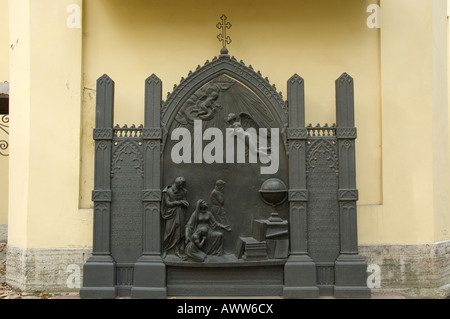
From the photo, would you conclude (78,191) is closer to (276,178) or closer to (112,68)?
(112,68)

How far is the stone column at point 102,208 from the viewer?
6789mm

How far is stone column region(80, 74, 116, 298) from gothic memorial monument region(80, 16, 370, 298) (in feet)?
0.05

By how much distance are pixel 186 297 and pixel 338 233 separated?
2.68 metres

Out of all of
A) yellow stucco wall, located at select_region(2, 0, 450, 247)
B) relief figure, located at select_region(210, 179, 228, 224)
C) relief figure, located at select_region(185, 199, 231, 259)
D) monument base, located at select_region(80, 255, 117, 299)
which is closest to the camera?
monument base, located at select_region(80, 255, 117, 299)

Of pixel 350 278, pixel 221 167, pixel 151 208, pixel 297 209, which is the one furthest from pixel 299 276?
pixel 151 208

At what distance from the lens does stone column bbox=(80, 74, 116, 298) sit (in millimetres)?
6789

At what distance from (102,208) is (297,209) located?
10.5 feet

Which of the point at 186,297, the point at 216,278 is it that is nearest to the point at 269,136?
the point at 216,278

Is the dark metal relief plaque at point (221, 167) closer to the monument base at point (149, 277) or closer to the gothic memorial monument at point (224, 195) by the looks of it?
the gothic memorial monument at point (224, 195)

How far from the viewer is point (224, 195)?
7.13m

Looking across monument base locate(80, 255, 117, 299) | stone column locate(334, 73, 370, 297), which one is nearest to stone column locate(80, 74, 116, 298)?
monument base locate(80, 255, 117, 299)

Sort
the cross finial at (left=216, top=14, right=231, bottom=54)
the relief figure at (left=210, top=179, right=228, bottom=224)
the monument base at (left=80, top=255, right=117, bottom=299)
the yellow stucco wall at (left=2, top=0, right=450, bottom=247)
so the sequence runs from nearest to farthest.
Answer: the monument base at (left=80, top=255, right=117, bottom=299) < the relief figure at (left=210, top=179, right=228, bottom=224) < the yellow stucco wall at (left=2, top=0, right=450, bottom=247) < the cross finial at (left=216, top=14, right=231, bottom=54)

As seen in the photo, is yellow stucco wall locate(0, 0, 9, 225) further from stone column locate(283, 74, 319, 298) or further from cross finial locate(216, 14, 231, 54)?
stone column locate(283, 74, 319, 298)

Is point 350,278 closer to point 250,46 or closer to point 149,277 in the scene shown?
point 149,277
